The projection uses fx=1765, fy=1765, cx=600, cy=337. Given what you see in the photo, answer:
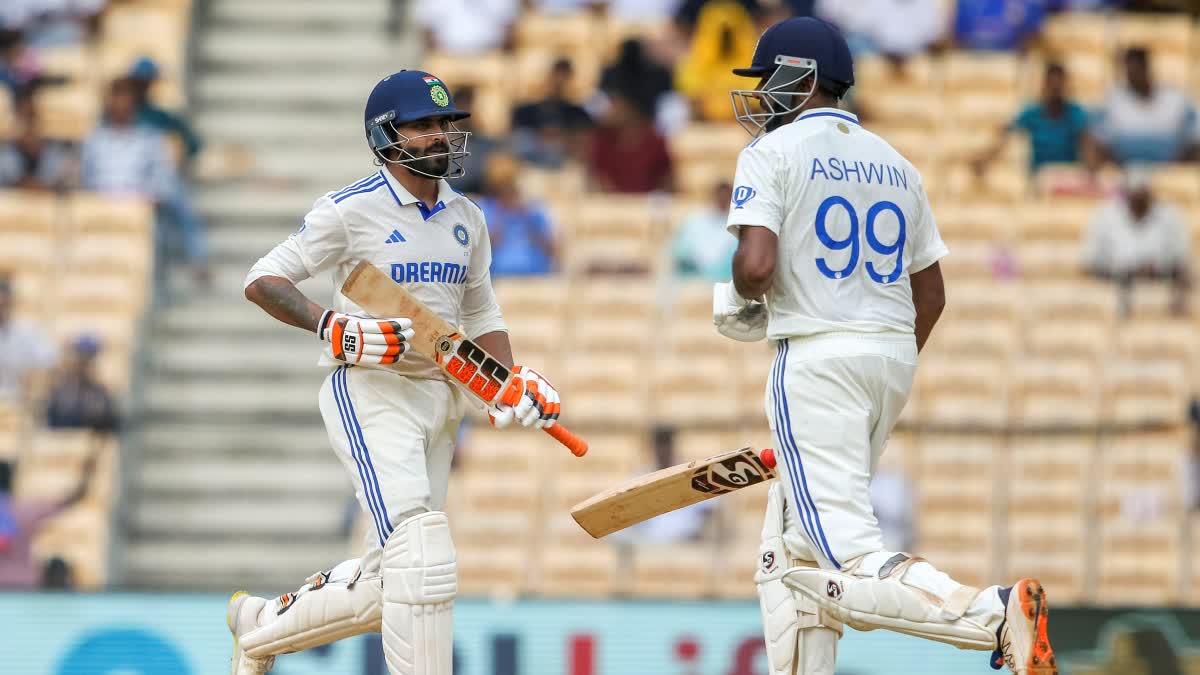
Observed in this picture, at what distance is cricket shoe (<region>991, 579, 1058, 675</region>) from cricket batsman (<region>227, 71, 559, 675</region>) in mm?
1391

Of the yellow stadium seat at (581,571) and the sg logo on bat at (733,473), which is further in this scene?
the yellow stadium seat at (581,571)

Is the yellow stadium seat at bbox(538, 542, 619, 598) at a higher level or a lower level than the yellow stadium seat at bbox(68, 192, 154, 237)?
lower

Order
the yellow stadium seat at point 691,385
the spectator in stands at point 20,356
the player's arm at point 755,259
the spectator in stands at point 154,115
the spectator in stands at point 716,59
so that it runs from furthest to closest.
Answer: the spectator in stands at point 716,59 < the spectator in stands at point 154,115 < the spectator in stands at point 20,356 < the yellow stadium seat at point 691,385 < the player's arm at point 755,259

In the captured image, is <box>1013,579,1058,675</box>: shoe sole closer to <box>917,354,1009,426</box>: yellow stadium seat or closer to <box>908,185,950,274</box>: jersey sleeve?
<box>908,185,950,274</box>: jersey sleeve

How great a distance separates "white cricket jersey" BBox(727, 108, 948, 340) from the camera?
4.71 meters

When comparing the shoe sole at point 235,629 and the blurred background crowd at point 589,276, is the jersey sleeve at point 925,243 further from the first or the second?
the blurred background crowd at point 589,276

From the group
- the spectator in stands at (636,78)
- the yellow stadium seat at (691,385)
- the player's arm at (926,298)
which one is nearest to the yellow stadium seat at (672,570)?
the yellow stadium seat at (691,385)

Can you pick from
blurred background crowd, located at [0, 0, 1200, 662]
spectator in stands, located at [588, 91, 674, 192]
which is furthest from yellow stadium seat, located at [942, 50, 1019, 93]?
spectator in stands, located at [588, 91, 674, 192]

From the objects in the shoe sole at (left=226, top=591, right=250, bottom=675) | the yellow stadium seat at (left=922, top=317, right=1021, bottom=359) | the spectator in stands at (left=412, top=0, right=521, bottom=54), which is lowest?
Answer: the shoe sole at (left=226, top=591, right=250, bottom=675)

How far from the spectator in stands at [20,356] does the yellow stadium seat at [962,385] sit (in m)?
4.50

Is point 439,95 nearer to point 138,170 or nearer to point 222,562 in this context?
point 222,562

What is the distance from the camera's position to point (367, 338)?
473 centimetres

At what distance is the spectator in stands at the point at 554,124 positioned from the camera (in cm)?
1026

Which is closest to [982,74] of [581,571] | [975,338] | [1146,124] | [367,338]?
[1146,124]
